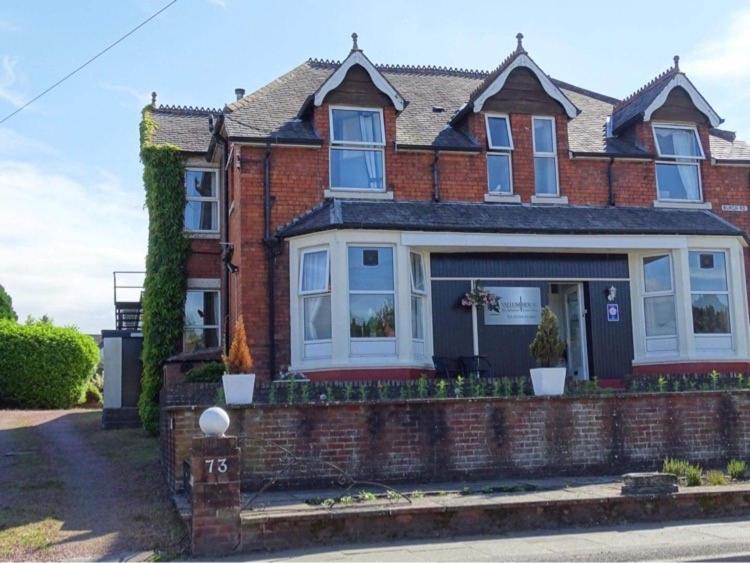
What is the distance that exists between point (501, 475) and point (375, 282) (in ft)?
16.8

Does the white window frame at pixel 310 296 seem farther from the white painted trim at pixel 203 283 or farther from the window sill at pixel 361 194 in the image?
the white painted trim at pixel 203 283

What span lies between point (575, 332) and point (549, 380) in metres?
6.25

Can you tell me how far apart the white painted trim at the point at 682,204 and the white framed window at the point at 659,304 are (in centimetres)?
147

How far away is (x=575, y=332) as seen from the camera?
18828 millimetres

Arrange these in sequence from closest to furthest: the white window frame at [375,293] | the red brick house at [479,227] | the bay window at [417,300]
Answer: the white window frame at [375,293] → the red brick house at [479,227] → the bay window at [417,300]

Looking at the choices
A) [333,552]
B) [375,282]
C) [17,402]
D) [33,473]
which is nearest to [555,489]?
[333,552]

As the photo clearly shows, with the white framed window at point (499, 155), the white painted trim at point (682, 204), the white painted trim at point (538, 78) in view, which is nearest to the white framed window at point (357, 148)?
the white painted trim at point (538, 78)

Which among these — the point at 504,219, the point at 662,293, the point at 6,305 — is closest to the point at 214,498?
the point at 504,219

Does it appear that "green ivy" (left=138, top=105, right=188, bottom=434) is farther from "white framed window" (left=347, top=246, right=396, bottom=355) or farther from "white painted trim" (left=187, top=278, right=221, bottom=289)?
"white framed window" (left=347, top=246, right=396, bottom=355)

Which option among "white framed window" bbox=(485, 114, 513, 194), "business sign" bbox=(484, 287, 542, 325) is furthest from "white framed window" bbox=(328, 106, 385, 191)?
"business sign" bbox=(484, 287, 542, 325)

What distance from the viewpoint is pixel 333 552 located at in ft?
29.5

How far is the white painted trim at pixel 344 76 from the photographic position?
1712 cm

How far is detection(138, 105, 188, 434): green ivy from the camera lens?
67.5 ft

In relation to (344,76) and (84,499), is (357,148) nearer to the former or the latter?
(344,76)
